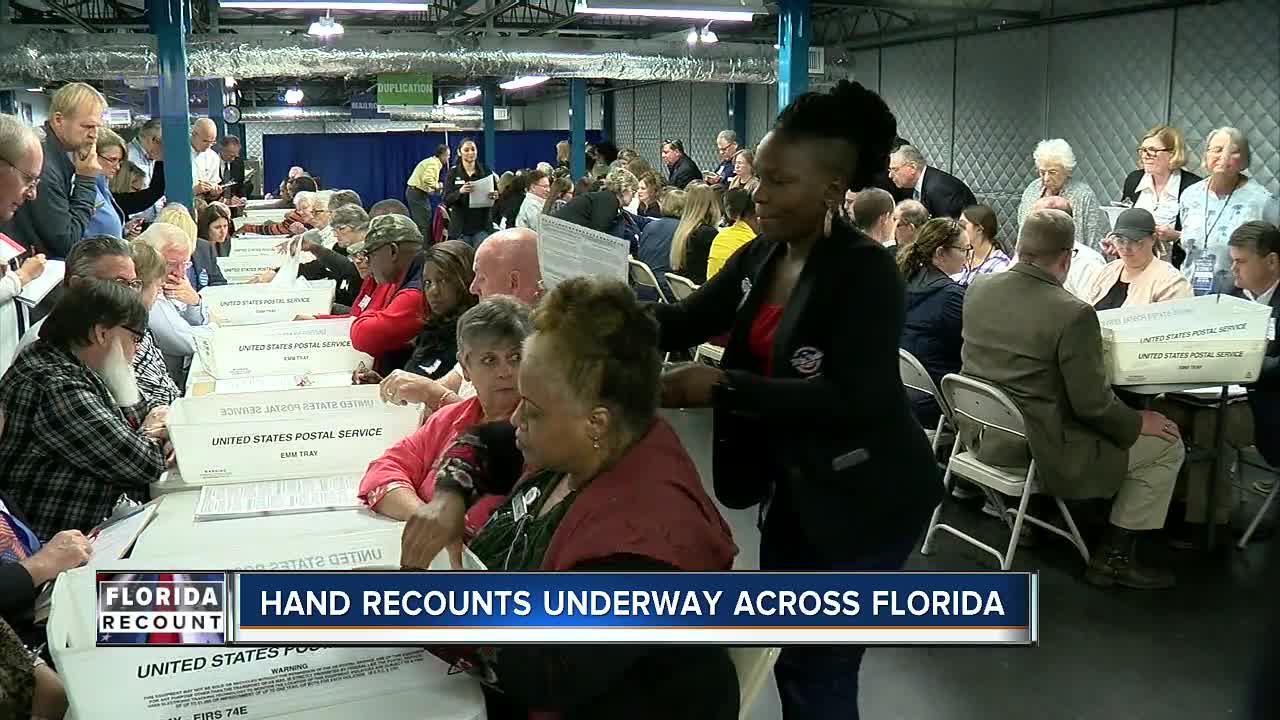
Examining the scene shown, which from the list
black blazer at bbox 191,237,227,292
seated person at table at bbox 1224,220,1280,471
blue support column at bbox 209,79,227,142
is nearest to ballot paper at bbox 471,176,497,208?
black blazer at bbox 191,237,227,292

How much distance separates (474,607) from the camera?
0.91 meters

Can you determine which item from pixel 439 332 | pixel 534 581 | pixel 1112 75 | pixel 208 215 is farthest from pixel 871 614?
pixel 1112 75

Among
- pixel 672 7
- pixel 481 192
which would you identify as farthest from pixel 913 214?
pixel 481 192

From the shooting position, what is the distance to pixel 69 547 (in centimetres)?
→ 149

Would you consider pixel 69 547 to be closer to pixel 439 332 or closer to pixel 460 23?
pixel 439 332

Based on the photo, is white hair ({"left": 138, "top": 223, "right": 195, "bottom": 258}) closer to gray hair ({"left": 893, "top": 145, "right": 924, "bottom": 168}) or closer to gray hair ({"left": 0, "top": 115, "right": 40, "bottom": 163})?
gray hair ({"left": 0, "top": 115, "right": 40, "bottom": 163})

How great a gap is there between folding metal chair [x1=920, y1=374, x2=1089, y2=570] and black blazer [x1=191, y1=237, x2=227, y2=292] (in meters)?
3.38

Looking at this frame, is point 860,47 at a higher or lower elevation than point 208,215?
higher

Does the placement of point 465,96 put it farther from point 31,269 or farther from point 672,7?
point 31,269

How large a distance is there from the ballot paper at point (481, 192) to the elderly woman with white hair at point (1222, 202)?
4.82 meters

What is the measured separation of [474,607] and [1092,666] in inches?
75.1

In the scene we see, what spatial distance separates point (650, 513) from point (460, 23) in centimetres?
1113

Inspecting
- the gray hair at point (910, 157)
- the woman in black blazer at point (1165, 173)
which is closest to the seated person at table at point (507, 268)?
the woman in black blazer at point (1165, 173)

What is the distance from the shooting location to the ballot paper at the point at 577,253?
126cm
